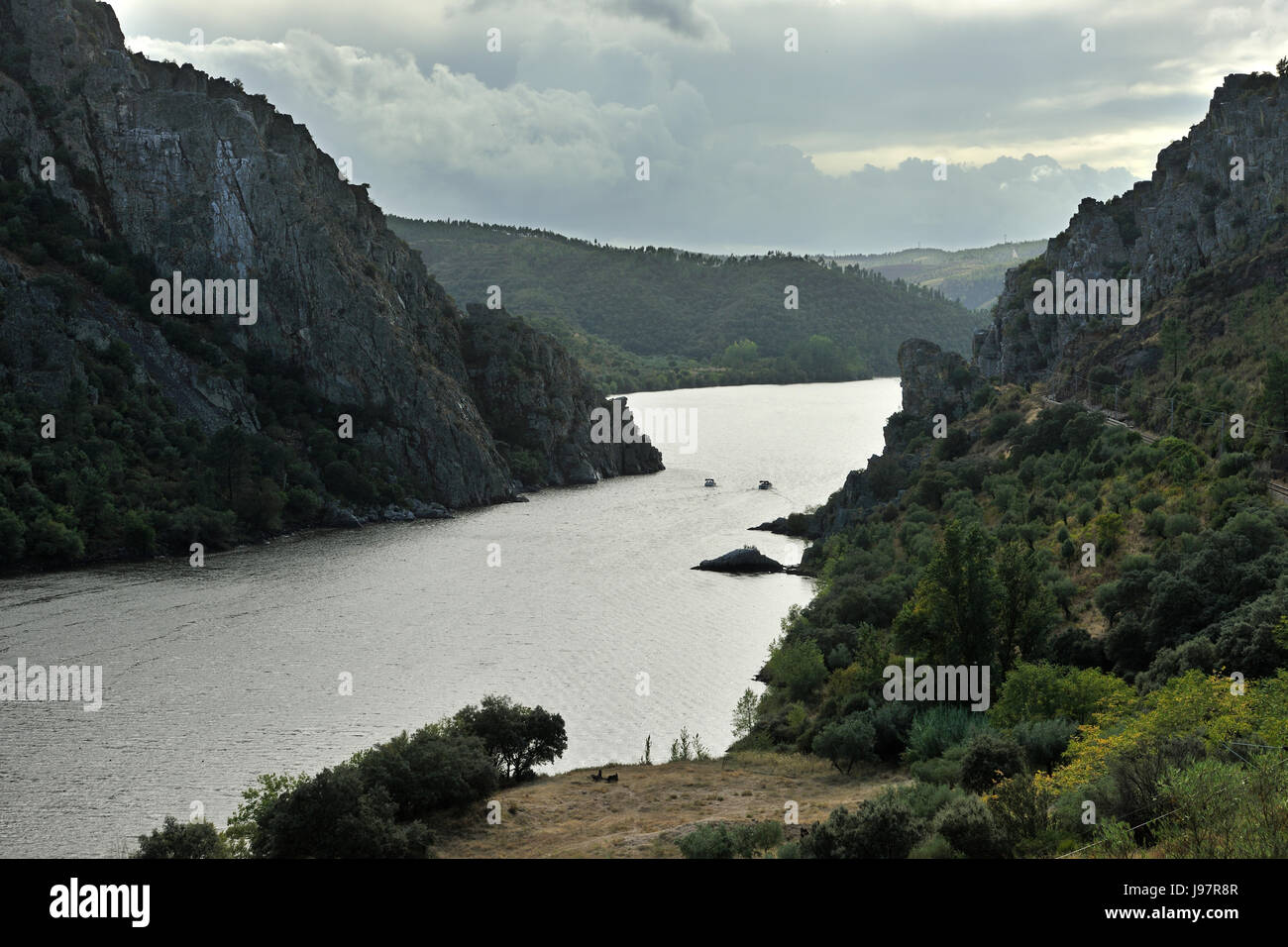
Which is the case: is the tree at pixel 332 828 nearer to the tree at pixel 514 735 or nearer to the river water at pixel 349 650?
the river water at pixel 349 650

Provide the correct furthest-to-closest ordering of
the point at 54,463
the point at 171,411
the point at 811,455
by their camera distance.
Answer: the point at 811,455 → the point at 171,411 → the point at 54,463

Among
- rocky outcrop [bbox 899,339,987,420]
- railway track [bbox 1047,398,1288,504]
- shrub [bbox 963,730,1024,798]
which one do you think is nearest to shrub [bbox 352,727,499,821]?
shrub [bbox 963,730,1024,798]

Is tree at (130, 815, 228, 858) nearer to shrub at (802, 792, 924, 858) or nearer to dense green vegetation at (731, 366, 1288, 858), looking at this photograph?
dense green vegetation at (731, 366, 1288, 858)

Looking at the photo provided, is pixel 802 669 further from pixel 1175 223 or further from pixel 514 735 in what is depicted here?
pixel 1175 223

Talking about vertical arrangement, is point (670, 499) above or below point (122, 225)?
below

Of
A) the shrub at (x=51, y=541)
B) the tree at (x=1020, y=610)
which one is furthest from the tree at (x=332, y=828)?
the shrub at (x=51, y=541)

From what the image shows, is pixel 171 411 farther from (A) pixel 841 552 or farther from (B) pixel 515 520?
(A) pixel 841 552
